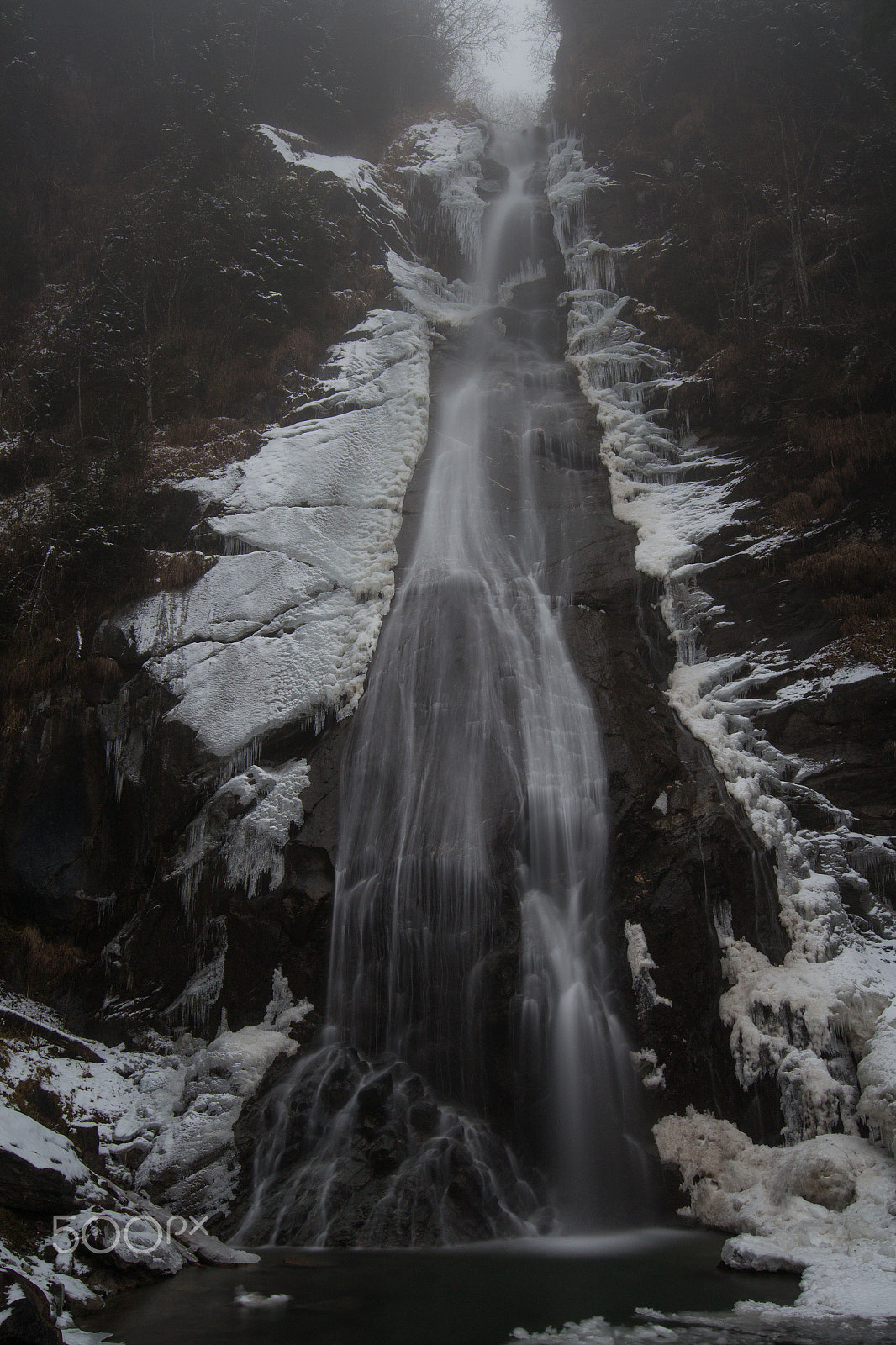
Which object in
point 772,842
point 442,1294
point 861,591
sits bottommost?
point 442,1294

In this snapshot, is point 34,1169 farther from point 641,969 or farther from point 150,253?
point 150,253

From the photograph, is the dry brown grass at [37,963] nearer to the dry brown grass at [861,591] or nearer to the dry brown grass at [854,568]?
the dry brown grass at [861,591]

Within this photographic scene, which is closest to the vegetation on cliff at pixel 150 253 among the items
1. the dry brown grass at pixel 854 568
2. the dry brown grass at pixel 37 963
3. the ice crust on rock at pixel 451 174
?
the ice crust on rock at pixel 451 174

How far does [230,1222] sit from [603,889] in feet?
15.4

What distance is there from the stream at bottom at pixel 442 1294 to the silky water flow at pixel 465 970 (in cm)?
51

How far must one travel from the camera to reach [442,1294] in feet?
17.9

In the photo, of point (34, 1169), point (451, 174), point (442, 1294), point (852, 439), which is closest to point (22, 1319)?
point (34, 1169)

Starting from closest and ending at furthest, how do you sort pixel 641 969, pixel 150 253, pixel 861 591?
pixel 641 969
pixel 861 591
pixel 150 253

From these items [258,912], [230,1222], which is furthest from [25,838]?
[230,1222]

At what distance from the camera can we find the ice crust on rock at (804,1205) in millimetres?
5188

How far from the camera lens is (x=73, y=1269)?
5348mm

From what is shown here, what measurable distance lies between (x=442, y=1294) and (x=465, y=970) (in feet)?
10.3

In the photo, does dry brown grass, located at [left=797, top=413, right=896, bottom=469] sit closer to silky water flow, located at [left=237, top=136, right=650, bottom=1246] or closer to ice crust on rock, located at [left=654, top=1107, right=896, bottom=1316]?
silky water flow, located at [left=237, top=136, right=650, bottom=1246]

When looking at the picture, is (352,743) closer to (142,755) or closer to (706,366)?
(142,755)
